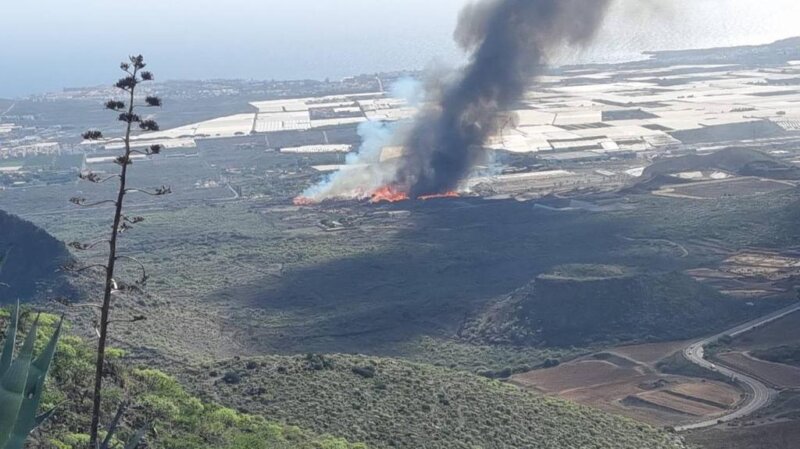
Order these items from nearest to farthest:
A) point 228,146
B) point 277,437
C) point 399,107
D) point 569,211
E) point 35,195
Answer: point 277,437
point 569,211
point 35,195
point 228,146
point 399,107

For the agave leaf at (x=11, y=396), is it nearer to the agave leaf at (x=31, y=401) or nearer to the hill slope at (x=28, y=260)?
the agave leaf at (x=31, y=401)

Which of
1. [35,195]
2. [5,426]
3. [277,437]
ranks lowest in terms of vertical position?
[35,195]

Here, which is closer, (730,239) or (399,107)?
(730,239)

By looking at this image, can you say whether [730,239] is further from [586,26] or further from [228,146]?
[228,146]

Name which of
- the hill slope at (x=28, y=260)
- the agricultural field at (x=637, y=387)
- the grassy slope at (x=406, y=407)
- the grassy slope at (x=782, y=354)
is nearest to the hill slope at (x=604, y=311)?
the agricultural field at (x=637, y=387)

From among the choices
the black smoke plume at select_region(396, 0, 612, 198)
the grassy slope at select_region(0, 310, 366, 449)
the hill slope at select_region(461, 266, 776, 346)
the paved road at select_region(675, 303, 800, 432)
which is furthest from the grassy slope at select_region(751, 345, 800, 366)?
the black smoke plume at select_region(396, 0, 612, 198)

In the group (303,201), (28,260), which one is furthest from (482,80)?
(28,260)

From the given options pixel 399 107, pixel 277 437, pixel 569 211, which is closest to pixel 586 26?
pixel 569 211
